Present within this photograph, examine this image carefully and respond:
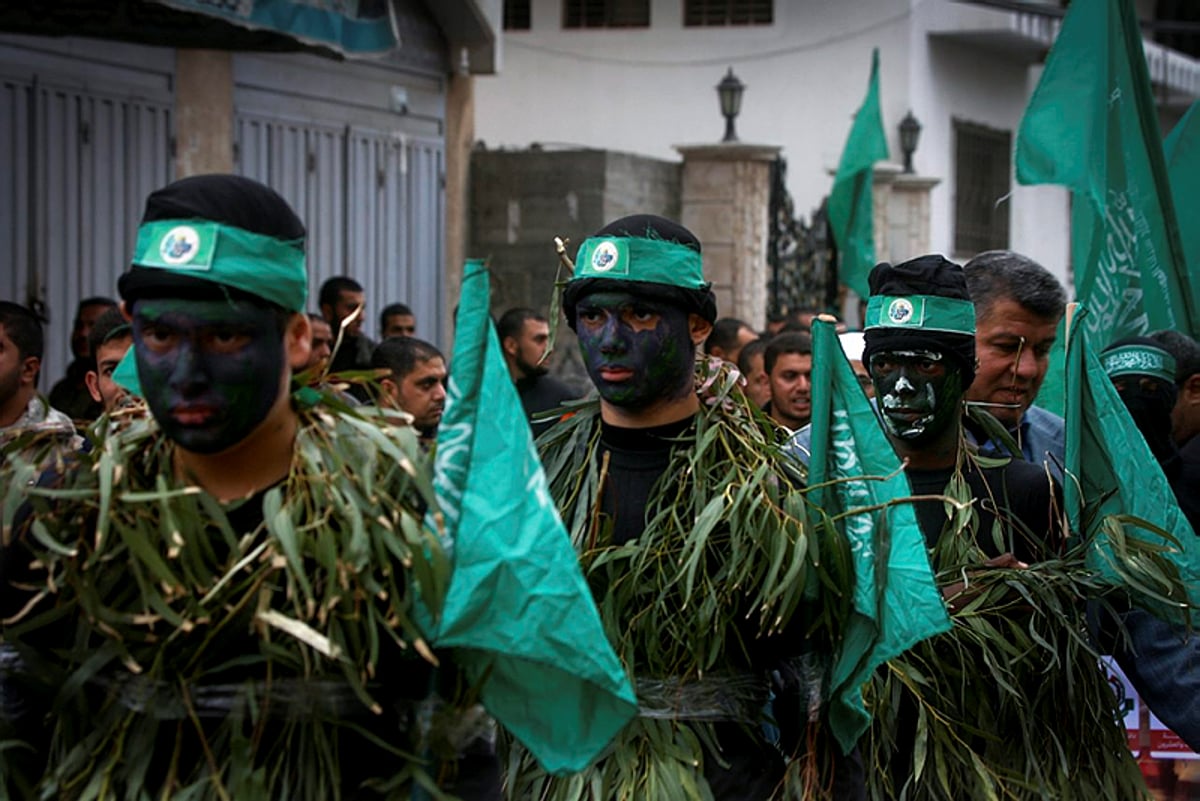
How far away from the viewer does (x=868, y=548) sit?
4.48 metres

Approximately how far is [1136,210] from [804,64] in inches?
640

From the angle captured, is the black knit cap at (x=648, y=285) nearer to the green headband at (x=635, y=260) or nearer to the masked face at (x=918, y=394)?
the green headband at (x=635, y=260)

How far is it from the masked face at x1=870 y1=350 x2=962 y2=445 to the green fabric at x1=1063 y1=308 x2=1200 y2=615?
0.33 m

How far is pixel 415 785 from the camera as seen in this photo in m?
3.35

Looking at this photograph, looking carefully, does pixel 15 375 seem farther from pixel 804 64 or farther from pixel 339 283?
pixel 804 64

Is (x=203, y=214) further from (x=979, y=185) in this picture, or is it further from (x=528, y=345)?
(x=979, y=185)

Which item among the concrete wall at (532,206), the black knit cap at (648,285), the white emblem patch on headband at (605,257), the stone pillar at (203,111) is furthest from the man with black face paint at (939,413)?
the concrete wall at (532,206)

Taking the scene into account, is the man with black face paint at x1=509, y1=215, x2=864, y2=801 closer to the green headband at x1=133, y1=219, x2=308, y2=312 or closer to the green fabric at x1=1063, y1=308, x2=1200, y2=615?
the green fabric at x1=1063, y1=308, x2=1200, y2=615

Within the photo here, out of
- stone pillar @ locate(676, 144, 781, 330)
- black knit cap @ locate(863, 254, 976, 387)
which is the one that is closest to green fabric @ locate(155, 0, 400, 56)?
black knit cap @ locate(863, 254, 976, 387)

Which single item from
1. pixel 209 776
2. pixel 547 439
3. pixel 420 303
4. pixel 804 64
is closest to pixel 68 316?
pixel 420 303

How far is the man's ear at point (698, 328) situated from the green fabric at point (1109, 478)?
1.03 meters

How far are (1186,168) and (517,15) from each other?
56.0 feet

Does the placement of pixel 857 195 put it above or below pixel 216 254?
above

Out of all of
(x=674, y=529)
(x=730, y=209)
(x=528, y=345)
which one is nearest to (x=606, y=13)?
(x=730, y=209)
